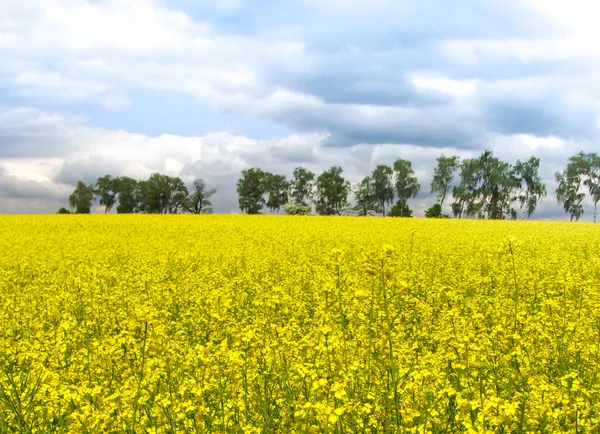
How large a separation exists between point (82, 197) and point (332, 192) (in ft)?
159

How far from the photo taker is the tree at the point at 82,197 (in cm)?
9631

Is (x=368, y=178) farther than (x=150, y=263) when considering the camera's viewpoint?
Yes

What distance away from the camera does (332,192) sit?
89625 millimetres

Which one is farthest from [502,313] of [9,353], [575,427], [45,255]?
[45,255]

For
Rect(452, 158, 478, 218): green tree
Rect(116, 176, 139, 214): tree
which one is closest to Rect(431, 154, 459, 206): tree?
Rect(452, 158, 478, 218): green tree

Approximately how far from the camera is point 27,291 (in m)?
10.3

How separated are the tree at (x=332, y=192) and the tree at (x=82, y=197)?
44.2 meters

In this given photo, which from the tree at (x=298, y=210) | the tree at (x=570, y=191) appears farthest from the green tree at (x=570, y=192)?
the tree at (x=298, y=210)

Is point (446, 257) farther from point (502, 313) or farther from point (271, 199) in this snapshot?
point (271, 199)

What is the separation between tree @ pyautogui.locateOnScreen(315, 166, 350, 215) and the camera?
293 ft

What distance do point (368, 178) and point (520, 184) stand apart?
80.2 ft

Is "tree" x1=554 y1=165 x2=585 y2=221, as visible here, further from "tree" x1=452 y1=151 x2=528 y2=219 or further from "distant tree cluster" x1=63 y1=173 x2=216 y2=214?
"distant tree cluster" x1=63 y1=173 x2=216 y2=214

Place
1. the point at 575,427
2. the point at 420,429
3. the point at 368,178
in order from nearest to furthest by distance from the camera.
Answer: the point at 420,429 < the point at 575,427 < the point at 368,178

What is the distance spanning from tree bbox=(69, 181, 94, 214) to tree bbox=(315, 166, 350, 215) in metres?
44.2
